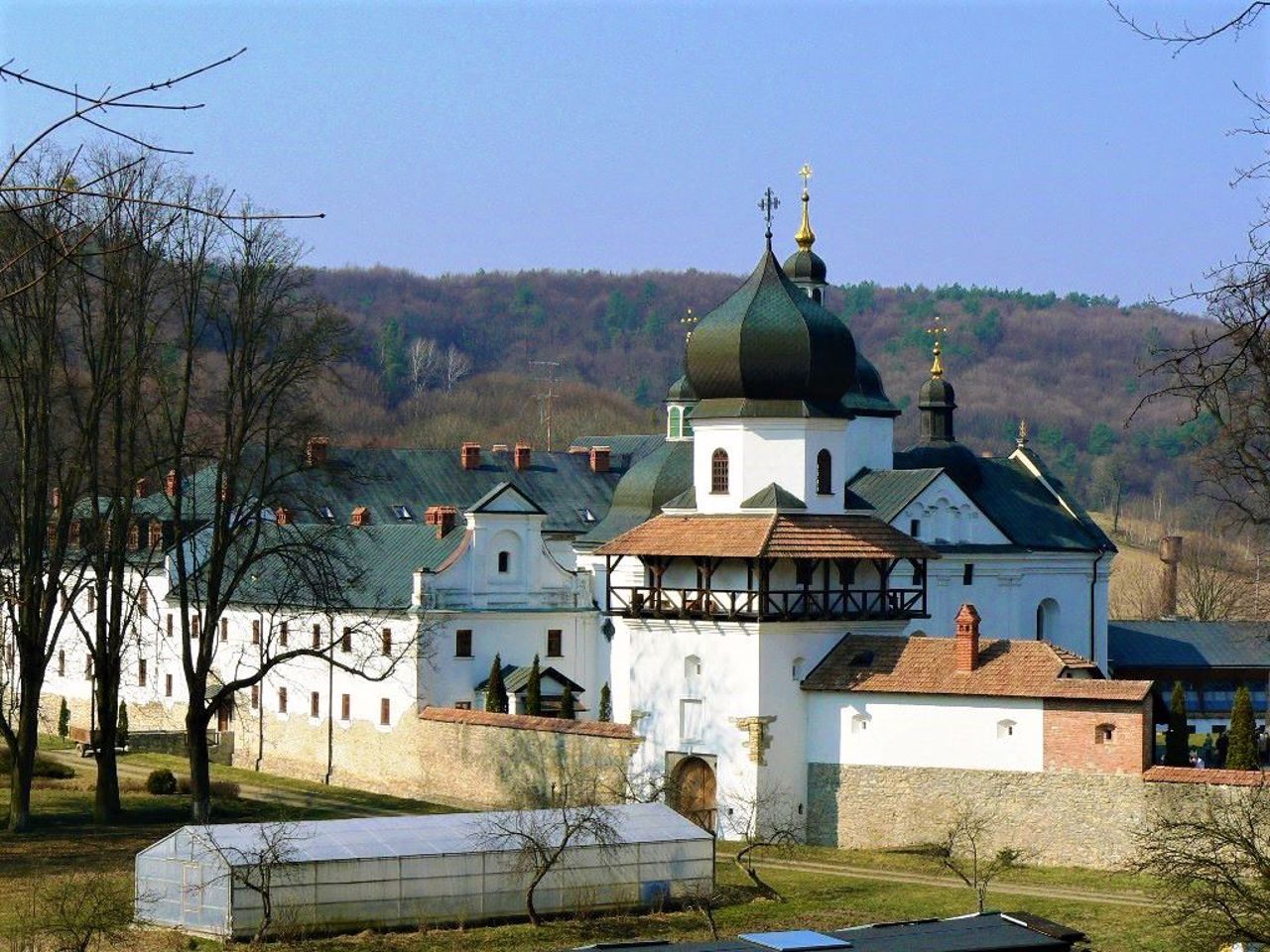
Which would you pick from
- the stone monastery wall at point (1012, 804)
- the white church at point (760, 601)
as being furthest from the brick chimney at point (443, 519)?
the stone monastery wall at point (1012, 804)

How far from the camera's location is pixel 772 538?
40094mm

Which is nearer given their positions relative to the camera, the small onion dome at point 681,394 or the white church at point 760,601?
the white church at point 760,601

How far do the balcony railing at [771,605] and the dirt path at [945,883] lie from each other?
4.47 m

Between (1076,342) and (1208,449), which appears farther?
(1076,342)

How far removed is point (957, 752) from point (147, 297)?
52.5 ft

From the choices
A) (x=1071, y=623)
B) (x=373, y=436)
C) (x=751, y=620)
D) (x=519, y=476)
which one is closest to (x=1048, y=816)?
(x=751, y=620)

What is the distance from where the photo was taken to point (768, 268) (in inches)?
1698

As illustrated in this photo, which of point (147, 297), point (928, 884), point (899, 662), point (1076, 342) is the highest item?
point (1076, 342)

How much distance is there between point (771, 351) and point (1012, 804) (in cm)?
971

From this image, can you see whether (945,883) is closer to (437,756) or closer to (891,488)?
(437,756)

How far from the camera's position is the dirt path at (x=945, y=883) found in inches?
1291

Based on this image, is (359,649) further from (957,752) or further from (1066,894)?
(1066,894)

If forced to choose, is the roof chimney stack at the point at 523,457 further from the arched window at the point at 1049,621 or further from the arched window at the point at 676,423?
the arched window at the point at 1049,621

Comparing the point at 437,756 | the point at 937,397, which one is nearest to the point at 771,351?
the point at 437,756
